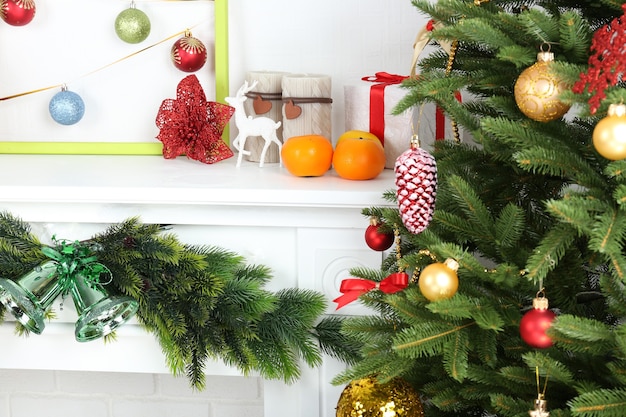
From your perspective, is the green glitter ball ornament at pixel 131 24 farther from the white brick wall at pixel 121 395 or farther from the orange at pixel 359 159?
the white brick wall at pixel 121 395

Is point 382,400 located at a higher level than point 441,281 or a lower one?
lower

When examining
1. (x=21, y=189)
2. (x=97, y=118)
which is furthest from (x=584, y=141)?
(x=97, y=118)

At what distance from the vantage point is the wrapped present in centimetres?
136

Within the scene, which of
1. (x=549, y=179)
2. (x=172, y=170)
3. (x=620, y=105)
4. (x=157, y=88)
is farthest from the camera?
(x=157, y=88)

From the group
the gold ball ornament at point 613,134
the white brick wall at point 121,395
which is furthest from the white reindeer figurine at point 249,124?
the gold ball ornament at point 613,134

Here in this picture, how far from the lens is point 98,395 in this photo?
1806 millimetres

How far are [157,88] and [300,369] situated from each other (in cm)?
63

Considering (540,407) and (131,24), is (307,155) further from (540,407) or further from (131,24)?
(540,407)

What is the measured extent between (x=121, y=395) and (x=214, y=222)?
2.34ft

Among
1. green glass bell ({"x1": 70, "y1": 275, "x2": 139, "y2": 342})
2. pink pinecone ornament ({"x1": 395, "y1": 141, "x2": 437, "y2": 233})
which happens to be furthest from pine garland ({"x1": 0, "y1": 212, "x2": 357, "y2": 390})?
pink pinecone ornament ({"x1": 395, "y1": 141, "x2": 437, "y2": 233})

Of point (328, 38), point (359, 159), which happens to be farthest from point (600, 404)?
point (328, 38)

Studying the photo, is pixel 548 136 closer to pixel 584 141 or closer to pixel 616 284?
pixel 584 141

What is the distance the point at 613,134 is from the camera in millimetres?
766

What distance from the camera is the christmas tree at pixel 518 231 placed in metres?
0.81
